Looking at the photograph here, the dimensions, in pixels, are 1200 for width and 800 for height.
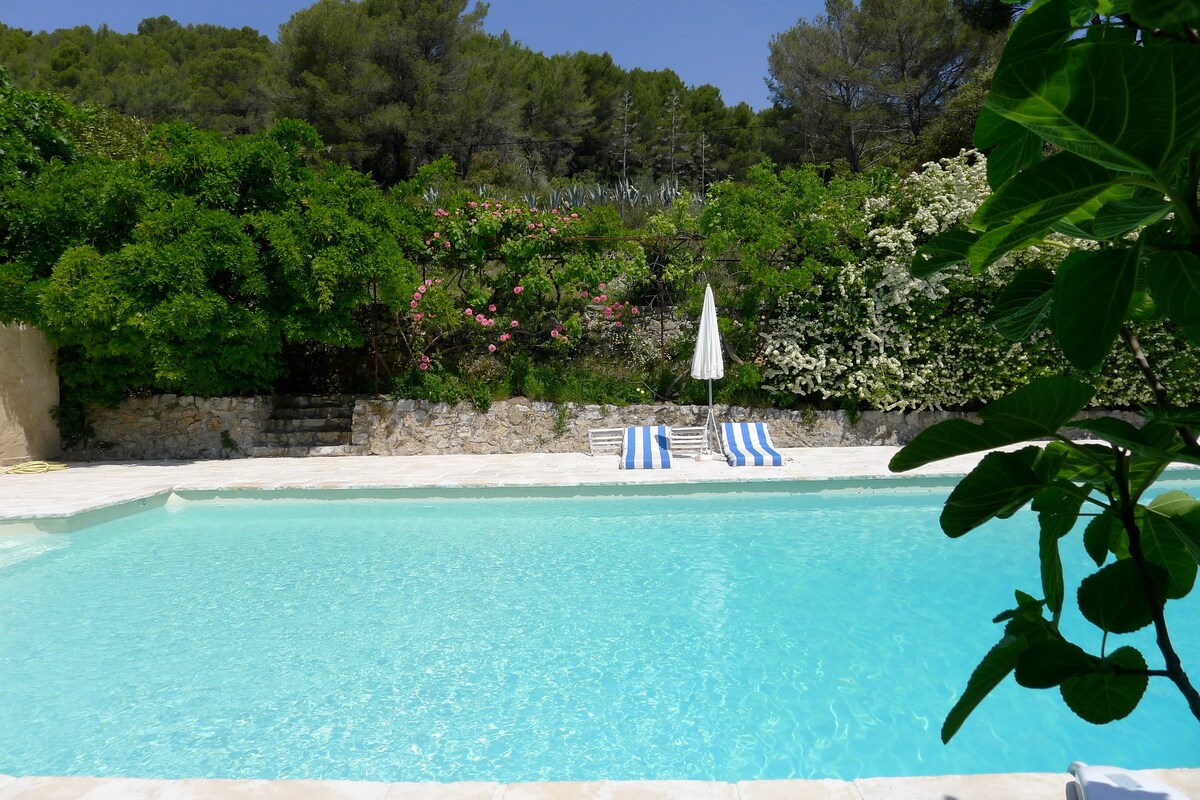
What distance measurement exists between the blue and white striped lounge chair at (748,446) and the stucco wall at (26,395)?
9.83m

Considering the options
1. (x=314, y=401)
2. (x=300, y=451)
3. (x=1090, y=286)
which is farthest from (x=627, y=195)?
(x=1090, y=286)

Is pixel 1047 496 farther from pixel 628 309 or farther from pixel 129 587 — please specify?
pixel 628 309

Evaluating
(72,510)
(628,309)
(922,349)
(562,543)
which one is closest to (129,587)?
(72,510)

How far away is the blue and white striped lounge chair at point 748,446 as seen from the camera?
385 inches

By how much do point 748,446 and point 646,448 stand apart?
4.60ft

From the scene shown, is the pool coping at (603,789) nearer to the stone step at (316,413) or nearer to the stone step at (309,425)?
the stone step at (309,425)

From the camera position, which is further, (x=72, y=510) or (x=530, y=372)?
(x=530, y=372)

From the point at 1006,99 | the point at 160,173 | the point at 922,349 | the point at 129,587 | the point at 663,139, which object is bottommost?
the point at 129,587

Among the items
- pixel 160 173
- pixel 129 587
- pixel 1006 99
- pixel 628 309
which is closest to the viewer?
pixel 1006 99

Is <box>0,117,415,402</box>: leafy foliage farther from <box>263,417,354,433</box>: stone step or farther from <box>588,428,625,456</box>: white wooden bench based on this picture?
<box>588,428,625,456</box>: white wooden bench

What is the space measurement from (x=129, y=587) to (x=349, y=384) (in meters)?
7.11

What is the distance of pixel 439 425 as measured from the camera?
1188 cm

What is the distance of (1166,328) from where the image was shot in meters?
11.1

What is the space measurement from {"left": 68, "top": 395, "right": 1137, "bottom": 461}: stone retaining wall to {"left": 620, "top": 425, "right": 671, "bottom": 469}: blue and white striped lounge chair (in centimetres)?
89
